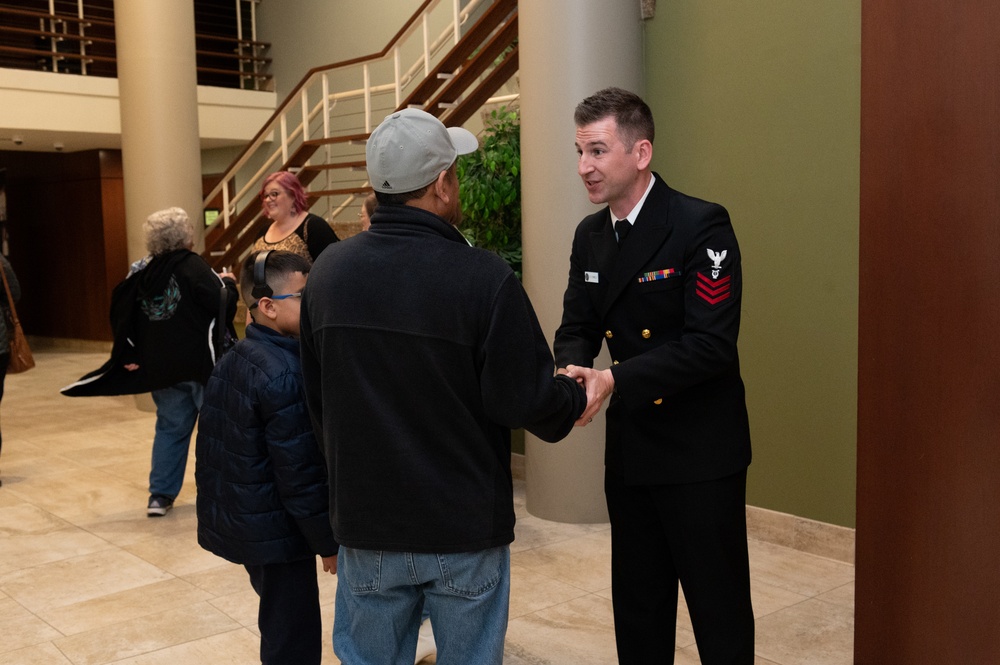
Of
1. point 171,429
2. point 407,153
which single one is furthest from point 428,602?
point 171,429

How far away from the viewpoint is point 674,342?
7.52 ft

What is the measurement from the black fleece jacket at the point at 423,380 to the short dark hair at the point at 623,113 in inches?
24.2

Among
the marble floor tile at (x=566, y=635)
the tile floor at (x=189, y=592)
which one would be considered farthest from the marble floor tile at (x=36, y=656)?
the marble floor tile at (x=566, y=635)

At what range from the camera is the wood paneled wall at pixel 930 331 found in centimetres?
210

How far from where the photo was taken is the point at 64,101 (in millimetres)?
10312

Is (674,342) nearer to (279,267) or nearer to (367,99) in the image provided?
(279,267)

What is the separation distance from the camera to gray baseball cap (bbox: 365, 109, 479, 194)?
1.87 meters

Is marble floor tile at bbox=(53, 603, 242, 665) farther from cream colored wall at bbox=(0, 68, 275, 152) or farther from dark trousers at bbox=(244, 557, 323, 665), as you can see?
cream colored wall at bbox=(0, 68, 275, 152)

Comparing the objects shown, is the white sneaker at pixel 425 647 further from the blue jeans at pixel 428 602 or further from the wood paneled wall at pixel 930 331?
the wood paneled wall at pixel 930 331

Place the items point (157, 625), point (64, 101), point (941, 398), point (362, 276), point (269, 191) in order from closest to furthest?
1. point (362, 276)
2. point (941, 398)
3. point (157, 625)
4. point (269, 191)
5. point (64, 101)

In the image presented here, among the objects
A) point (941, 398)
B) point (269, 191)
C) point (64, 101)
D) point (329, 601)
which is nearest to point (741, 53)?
point (269, 191)

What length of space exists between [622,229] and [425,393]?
31.6 inches

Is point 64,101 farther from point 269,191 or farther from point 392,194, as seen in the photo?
point 392,194

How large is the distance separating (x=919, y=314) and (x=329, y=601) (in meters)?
2.58
